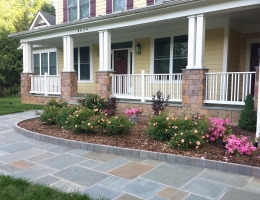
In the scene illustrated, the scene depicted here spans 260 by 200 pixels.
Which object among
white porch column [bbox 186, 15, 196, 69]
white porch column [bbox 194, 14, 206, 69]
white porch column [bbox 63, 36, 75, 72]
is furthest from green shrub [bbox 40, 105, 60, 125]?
white porch column [bbox 194, 14, 206, 69]

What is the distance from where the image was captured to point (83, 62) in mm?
11984

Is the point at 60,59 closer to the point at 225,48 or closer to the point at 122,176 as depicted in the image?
the point at 225,48

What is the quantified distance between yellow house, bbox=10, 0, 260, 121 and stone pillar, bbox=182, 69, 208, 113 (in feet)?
0.09

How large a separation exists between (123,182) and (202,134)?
1.74 metres

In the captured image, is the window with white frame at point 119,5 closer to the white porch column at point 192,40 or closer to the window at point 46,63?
the white porch column at point 192,40

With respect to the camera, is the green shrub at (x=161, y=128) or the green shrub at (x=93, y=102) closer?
the green shrub at (x=161, y=128)

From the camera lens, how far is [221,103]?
6379 millimetres

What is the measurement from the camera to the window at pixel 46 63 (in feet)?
44.9

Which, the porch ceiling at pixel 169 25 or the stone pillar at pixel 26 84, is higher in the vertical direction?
the porch ceiling at pixel 169 25

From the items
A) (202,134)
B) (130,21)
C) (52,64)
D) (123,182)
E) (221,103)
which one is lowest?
(123,182)

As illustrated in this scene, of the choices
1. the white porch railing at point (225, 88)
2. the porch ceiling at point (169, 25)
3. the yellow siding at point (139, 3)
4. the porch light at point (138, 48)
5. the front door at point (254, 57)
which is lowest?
the white porch railing at point (225, 88)

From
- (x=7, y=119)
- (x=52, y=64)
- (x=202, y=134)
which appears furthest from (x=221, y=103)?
(x=52, y=64)

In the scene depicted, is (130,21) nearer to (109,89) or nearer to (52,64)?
(109,89)

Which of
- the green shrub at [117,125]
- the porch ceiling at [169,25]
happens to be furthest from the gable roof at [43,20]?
the green shrub at [117,125]
